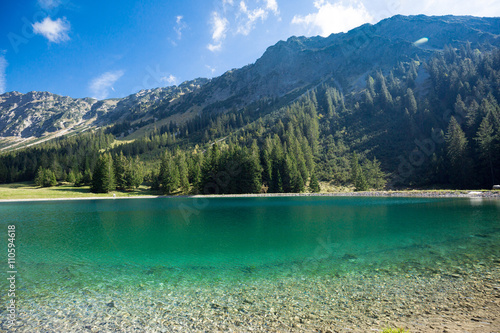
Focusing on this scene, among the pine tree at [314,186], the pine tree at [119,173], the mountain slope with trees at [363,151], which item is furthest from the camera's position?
the pine tree at [119,173]

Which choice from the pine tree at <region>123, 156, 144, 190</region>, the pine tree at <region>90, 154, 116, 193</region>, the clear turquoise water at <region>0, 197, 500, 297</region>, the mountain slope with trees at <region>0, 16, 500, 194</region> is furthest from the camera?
the pine tree at <region>123, 156, 144, 190</region>

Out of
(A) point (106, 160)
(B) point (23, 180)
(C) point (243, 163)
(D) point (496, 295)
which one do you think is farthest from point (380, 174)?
(B) point (23, 180)

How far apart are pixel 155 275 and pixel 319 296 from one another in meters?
9.17

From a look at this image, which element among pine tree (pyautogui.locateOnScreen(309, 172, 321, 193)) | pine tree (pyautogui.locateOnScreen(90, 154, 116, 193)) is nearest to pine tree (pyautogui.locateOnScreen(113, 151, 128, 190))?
pine tree (pyautogui.locateOnScreen(90, 154, 116, 193))

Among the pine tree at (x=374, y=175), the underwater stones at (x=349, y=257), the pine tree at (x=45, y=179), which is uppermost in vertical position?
the pine tree at (x=45, y=179)

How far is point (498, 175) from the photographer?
62.4 m

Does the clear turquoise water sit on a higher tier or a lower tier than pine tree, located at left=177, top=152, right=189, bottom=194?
A: lower

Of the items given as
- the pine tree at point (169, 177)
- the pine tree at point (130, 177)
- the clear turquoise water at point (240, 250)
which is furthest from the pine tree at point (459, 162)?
the pine tree at point (130, 177)

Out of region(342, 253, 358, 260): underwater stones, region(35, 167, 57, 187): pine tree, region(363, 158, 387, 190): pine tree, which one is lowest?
region(342, 253, 358, 260): underwater stones

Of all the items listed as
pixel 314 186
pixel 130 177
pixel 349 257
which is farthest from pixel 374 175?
pixel 130 177

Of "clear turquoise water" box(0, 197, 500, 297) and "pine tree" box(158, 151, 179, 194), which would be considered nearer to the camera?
"clear turquoise water" box(0, 197, 500, 297)

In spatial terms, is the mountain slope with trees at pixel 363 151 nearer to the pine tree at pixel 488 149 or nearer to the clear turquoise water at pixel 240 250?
the pine tree at pixel 488 149

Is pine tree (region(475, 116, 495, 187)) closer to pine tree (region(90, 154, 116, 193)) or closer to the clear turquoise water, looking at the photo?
the clear turquoise water

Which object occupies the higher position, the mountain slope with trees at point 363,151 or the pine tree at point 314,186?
the mountain slope with trees at point 363,151
